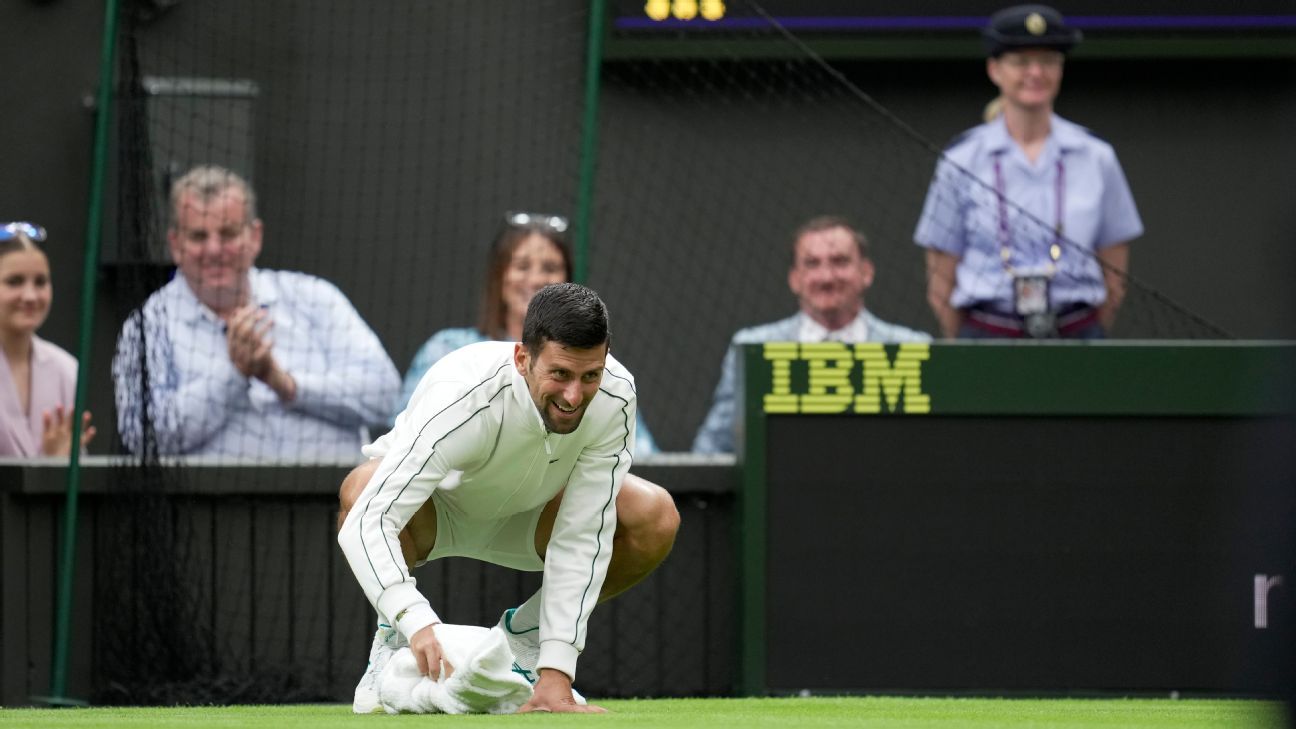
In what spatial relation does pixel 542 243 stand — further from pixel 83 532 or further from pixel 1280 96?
pixel 1280 96

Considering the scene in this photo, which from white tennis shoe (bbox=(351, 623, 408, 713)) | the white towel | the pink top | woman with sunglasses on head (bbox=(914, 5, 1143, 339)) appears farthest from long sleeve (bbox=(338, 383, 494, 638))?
woman with sunglasses on head (bbox=(914, 5, 1143, 339))

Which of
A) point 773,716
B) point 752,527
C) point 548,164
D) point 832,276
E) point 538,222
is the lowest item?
point 773,716

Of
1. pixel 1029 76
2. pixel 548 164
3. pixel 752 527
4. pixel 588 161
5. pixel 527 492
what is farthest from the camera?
pixel 548 164

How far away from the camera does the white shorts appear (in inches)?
208

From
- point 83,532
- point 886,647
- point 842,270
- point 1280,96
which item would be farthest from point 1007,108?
point 83,532

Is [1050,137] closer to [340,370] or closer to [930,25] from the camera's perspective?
[930,25]

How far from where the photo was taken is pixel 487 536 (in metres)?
5.37

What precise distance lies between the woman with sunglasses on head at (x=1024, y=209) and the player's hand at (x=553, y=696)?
9.96ft

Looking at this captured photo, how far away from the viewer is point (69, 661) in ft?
21.8

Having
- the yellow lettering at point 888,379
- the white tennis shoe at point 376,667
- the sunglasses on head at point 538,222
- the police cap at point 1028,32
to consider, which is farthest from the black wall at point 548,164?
the white tennis shoe at point 376,667

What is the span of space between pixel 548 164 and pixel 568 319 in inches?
178

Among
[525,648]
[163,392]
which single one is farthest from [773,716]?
[163,392]

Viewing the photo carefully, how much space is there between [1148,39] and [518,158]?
9.19 feet

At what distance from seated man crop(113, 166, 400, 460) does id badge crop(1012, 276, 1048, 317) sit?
228 centimetres
